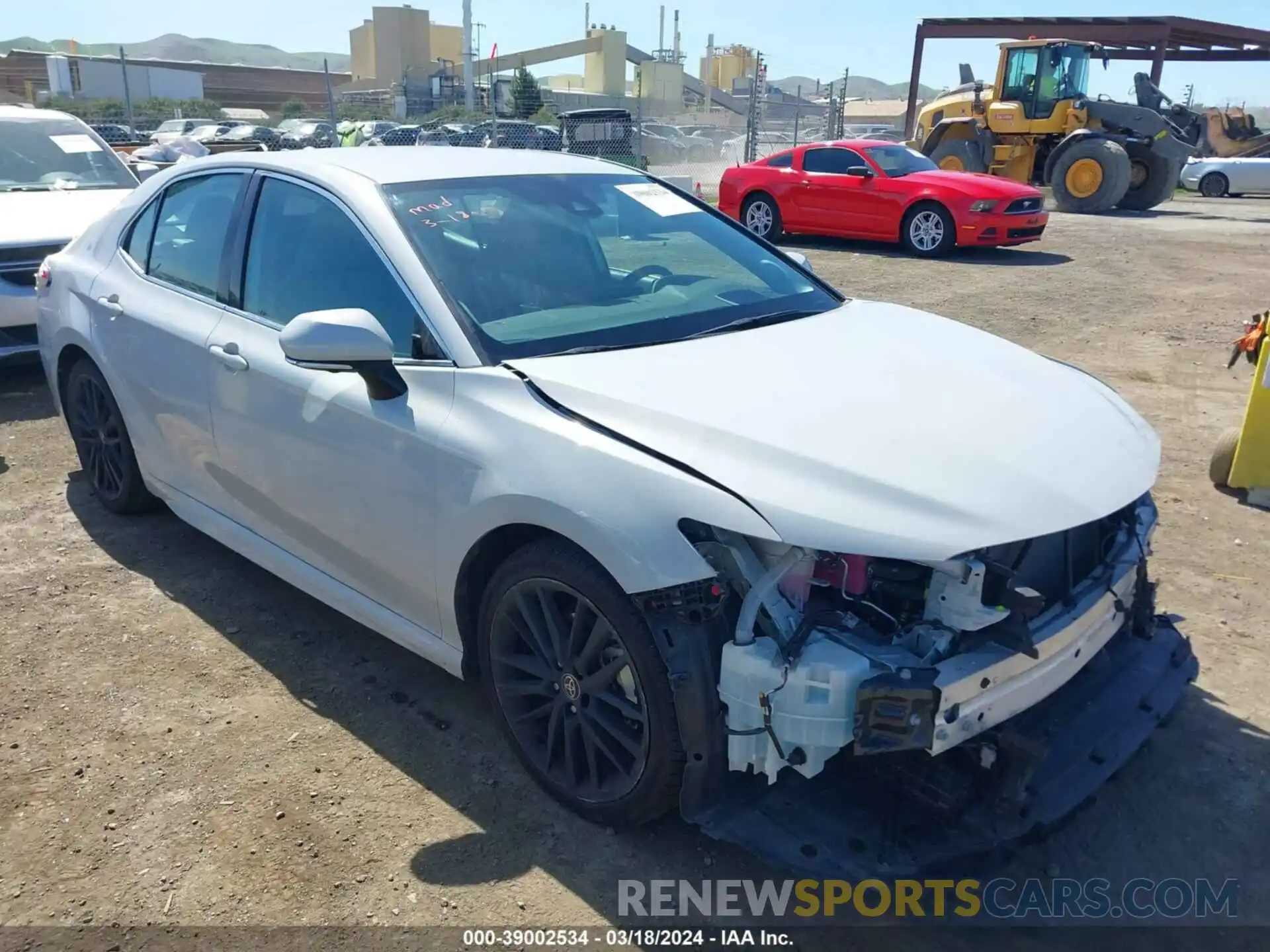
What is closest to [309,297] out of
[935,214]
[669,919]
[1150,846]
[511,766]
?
[511,766]

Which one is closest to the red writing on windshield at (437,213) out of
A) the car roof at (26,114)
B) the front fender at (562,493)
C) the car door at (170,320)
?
the front fender at (562,493)

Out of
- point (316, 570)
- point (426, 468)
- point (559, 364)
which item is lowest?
point (316, 570)

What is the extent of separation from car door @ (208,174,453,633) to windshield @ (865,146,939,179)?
12.4 meters

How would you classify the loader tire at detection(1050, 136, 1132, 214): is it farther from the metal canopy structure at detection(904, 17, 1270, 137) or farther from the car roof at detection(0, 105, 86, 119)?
the car roof at detection(0, 105, 86, 119)

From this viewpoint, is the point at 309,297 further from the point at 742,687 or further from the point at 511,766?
the point at 742,687

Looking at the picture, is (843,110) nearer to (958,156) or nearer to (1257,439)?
(958,156)

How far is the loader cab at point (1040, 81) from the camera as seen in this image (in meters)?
19.5

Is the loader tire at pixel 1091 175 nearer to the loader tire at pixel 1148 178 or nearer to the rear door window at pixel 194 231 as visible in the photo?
the loader tire at pixel 1148 178

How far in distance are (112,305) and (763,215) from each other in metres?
12.8

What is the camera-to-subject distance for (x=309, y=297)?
11.1 ft

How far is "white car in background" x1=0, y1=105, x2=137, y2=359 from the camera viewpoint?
6.64 meters

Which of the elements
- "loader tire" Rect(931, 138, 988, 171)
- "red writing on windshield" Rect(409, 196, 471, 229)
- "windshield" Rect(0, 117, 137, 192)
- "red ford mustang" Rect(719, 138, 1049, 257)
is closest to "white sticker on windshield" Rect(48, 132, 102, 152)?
"windshield" Rect(0, 117, 137, 192)

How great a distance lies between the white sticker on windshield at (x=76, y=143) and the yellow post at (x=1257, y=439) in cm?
856

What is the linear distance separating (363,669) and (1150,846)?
2554mm
